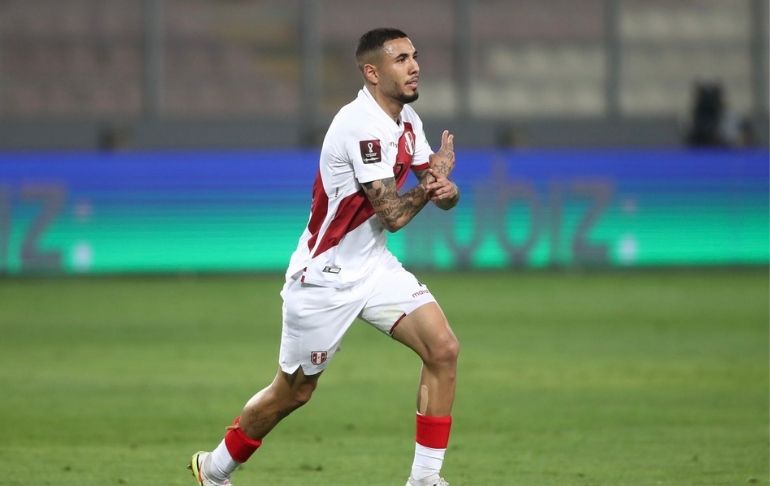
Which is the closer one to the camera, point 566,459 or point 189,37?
point 566,459

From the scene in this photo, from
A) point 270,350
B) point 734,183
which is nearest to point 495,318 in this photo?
point 270,350

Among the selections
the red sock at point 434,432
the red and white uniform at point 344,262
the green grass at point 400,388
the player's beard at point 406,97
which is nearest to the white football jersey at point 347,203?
the red and white uniform at point 344,262

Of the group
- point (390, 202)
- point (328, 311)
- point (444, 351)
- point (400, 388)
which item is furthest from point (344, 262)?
point (400, 388)

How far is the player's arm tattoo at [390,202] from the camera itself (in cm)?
656

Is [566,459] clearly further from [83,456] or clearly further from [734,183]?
[734,183]

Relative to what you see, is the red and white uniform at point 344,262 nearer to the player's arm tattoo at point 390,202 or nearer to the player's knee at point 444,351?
the player's arm tattoo at point 390,202

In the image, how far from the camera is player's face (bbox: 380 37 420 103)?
670 centimetres

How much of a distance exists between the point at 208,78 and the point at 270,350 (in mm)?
11692

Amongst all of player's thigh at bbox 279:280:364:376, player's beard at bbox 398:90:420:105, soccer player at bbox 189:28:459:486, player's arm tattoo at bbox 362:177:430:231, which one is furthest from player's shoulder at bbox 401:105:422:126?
player's thigh at bbox 279:280:364:376

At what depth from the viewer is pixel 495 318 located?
50.3 ft

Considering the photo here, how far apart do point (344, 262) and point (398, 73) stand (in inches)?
37.0

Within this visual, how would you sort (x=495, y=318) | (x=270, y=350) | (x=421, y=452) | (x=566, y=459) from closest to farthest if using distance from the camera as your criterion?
(x=421, y=452), (x=566, y=459), (x=270, y=350), (x=495, y=318)

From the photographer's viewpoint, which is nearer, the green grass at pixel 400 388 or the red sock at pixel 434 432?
the red sock at pixel 434 432

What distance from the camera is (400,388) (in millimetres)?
10914
